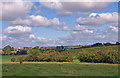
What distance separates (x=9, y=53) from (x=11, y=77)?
199ft

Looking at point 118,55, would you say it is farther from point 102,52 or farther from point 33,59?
point 33,59

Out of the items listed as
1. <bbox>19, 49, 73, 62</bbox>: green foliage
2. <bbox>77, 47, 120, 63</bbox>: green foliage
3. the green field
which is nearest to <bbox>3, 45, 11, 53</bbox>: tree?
<bbox>19, 49, 73, 62</bbox>: green foliage

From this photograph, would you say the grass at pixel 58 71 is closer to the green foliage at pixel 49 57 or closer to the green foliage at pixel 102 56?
the green foliage at pixel 102 56

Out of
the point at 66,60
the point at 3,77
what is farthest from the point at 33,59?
the point at 3,77

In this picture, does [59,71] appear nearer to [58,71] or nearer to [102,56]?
[58,71]

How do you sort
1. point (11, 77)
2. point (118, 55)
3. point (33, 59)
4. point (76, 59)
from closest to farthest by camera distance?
1. point (11, 77)
2. point (118, 55)
3. point (76, 59)
4. point (33, 59)

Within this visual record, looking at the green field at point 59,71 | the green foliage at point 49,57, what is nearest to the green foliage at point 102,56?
the green foliage at point 49,57

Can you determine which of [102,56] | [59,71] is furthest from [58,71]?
[102,56]

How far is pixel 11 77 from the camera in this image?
715 inches

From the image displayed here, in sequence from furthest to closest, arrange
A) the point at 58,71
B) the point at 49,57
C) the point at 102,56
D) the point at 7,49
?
1. the point at 7,49
2. the point at 49,57
3. the point at 102,56
4. the point at 58,71

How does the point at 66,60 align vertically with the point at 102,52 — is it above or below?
below

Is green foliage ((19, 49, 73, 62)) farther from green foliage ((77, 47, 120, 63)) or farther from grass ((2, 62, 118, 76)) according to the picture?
grass ((2, 62, 118, 76))

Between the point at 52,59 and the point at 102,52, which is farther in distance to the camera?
the point at 52,59

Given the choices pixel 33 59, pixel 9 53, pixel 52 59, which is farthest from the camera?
pixel 9 53
